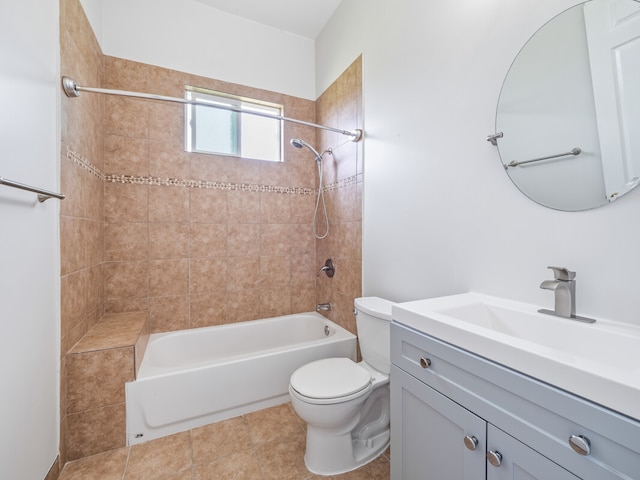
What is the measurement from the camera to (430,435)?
876mm

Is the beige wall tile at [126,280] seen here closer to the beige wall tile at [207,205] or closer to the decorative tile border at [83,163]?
the beige wall tile at [207,205]

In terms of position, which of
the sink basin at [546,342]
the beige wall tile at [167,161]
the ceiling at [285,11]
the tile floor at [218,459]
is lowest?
the tile floor at [218,459]

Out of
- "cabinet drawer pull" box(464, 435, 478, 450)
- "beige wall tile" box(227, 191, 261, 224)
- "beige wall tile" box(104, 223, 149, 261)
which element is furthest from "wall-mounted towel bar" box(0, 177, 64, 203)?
"cabinet drawer pull" box(464, 435, 478, 450)

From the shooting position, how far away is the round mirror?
0.80 m

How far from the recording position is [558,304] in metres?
0.88

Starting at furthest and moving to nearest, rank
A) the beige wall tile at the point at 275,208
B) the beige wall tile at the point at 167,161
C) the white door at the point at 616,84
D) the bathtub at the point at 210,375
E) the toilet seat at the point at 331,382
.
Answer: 1. the beige wall tile at the point at 275,208
2. the beige wall tile at the point at 167,161
3. the bathtub at the point at 210,375
4. the toilet seat at the point at 331,382
5. the white door at the point at 616,84

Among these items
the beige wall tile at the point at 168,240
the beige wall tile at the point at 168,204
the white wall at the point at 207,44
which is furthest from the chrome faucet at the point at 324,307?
the white wall at the point at 207,44

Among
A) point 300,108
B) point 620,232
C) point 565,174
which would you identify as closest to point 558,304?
point 620,232

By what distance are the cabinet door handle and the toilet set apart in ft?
2.31

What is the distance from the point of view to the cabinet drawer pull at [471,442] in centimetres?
72

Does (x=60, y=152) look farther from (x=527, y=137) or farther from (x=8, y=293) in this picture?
(x=527, y=137)

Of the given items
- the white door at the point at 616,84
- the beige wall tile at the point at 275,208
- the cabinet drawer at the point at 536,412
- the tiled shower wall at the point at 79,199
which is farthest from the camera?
the beige wall tile at the point at 275,208

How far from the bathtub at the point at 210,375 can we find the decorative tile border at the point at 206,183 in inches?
45.2

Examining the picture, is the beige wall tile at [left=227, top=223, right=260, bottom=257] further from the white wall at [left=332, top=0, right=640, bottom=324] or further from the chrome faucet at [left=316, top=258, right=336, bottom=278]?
the white wall at [left=332, top=0, right=640, bottom=324]
